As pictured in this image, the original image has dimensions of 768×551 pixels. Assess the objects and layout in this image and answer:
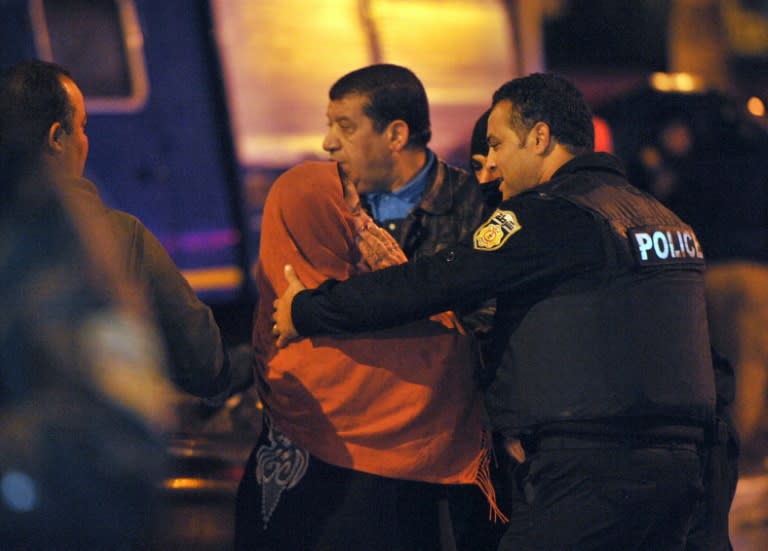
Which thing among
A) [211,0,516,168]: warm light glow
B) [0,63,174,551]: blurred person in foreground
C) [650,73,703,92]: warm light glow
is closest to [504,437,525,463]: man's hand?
[0,63,174,551]: blurred person in foreground

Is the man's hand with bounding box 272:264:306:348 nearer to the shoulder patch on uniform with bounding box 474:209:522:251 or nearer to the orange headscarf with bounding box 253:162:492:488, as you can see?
the orange headscarf with bounding box 253:162:492:488

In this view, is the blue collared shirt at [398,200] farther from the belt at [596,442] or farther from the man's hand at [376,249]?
the belt at [596,442]

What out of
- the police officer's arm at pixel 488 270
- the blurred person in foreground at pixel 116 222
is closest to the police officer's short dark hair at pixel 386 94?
the police officer's arm at pixel 488 270

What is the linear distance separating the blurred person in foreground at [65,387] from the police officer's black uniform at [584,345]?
0.83 meters

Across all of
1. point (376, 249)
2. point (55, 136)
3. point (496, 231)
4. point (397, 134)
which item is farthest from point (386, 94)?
point (55, 136)

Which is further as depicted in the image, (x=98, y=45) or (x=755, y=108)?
(x=755, y=108)

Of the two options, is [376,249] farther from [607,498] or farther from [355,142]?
[607,498]

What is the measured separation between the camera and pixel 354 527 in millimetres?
3191

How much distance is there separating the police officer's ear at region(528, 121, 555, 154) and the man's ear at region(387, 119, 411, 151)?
1.58ft

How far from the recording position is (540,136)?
3131 millimetres

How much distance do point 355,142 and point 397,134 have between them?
4.7 inches

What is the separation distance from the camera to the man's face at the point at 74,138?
2.82m

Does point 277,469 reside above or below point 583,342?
below

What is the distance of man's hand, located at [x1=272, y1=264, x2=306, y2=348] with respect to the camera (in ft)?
10.2
